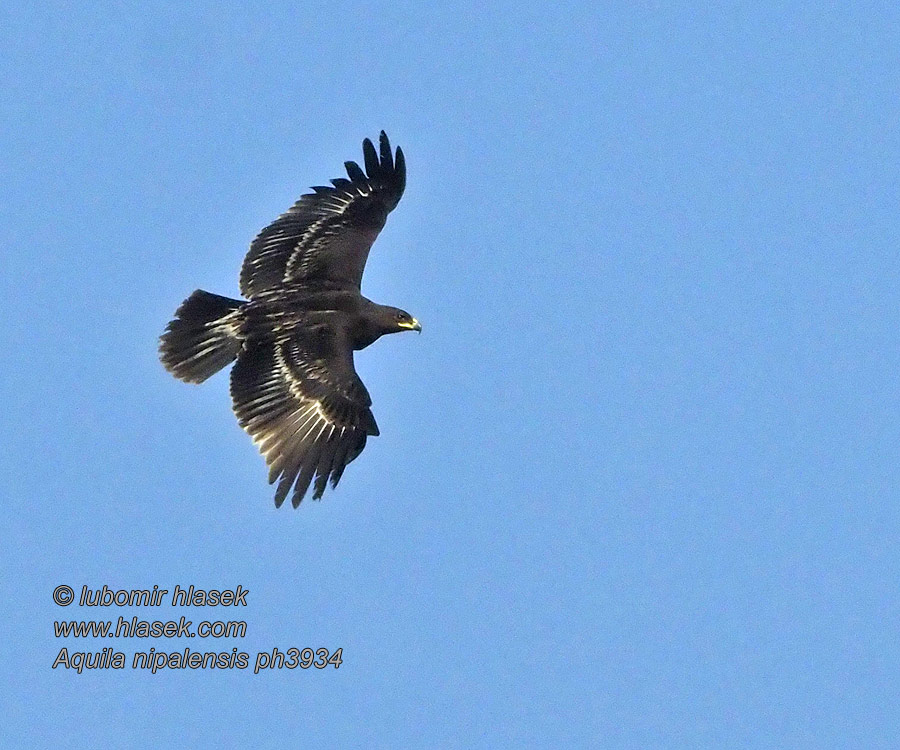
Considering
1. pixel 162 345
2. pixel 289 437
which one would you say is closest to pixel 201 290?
pixel 162 345

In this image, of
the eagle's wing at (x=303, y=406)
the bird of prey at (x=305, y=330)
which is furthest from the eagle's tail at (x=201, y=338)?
the eagle's wing at (x=303, y=406)

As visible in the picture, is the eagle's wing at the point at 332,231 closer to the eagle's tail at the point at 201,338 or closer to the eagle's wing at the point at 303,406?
the eagle's tail at the point at 201,338

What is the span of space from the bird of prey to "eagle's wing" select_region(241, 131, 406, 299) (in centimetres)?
1

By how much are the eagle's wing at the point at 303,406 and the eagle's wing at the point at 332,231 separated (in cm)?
130

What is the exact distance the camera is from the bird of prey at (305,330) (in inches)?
838

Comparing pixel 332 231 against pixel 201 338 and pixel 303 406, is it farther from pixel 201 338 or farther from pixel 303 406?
pixel 303 406

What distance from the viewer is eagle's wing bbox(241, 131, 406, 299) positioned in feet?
76.8

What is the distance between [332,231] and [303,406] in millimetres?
3154

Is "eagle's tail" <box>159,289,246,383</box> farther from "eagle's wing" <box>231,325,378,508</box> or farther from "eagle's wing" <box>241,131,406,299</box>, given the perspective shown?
"eagle's wing" <box>241,131,406,299</box>

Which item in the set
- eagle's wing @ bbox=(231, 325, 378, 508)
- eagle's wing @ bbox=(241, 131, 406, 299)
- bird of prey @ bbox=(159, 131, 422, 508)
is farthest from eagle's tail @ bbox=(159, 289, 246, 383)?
eagle's wing @ bbox=(241, 131, 406, 299)

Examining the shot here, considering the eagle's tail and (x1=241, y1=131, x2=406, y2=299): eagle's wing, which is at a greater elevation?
(x1=241, y1=131, x2=406, y2=299): eagle's wing

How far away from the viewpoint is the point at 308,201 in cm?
2414

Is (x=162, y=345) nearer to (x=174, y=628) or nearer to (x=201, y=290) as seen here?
(x=201, y=290)

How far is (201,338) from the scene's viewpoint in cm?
2252
